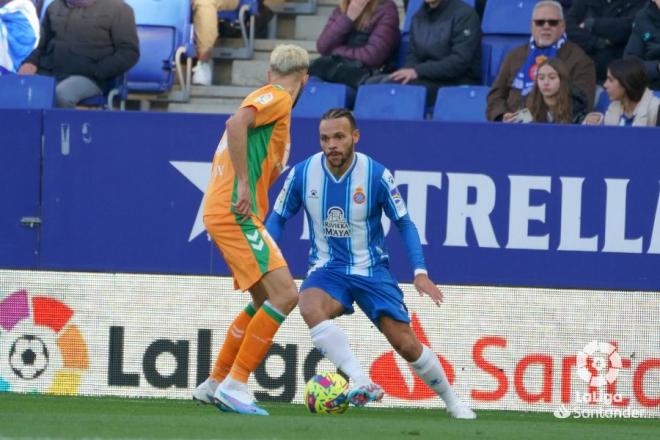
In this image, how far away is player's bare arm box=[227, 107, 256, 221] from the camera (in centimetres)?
749

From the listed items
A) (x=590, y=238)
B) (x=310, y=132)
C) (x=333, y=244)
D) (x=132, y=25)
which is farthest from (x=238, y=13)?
(x=333, y=244)

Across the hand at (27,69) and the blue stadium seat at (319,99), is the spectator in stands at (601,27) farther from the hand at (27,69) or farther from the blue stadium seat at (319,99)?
the hand at (27,69)

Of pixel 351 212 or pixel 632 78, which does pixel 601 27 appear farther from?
pixel 351 212

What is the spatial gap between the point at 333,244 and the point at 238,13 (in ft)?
19.6

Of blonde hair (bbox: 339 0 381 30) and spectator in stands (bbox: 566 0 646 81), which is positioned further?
blonde hair (bbox: 339 0 381 30)

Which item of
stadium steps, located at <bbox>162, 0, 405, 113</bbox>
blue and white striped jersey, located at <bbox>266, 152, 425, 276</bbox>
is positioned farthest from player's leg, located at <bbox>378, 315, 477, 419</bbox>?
stadium steps, located at <bbox>162, 0, 405, 113</bbox>

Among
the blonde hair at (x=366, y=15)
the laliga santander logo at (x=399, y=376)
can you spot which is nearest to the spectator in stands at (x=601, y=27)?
the blonde hair at (x=366, y=15)

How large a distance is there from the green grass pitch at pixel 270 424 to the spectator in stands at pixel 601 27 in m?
3.53

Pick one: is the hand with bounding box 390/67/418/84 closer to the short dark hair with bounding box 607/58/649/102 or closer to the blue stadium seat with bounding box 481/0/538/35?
the blue stadium seat with bounding box 481/0/538/35

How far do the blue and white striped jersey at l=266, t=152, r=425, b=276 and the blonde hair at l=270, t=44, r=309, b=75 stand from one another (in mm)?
565

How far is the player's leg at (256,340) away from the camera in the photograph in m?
7.62

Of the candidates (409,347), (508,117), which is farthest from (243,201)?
(508,117)

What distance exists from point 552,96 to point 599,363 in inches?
74.3

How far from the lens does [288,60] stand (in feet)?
25.4
